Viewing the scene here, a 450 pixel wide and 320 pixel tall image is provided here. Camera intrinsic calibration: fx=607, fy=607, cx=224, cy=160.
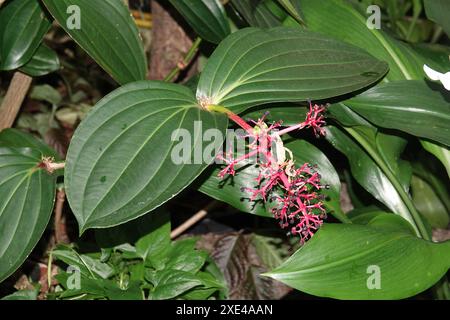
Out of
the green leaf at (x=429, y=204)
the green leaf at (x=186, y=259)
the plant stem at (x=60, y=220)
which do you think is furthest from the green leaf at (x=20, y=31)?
the green leaf at (x=429, y=204)

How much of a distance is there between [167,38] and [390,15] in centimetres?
71

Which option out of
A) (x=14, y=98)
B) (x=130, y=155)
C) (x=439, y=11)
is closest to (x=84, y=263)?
(x=130, y=155)

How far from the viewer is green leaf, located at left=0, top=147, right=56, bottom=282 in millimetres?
934

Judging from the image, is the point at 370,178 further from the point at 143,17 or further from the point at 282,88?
the point at 143,17

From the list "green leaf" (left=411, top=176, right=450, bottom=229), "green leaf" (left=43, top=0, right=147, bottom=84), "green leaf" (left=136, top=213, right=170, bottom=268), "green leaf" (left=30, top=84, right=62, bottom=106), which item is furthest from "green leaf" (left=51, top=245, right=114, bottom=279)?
"green leaf" (left=411, top=176, right=450, bottom=229)

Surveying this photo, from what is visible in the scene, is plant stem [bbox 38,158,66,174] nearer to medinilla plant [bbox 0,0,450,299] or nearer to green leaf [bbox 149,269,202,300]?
medinilla plant [bbox 0,0,450,299]

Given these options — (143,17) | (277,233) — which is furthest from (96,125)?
(143,17)

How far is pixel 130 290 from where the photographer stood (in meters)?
1.08

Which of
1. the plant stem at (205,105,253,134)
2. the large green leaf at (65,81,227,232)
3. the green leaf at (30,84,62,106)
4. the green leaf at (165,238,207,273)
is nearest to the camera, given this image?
the large green leaf at (65,81,227,232)

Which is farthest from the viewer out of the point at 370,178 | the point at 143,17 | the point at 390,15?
the point at 143,17

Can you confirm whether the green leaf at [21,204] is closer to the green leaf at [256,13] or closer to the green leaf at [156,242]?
the green leaf at [156,242]

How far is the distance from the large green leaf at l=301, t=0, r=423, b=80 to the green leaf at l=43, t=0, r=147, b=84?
35 cm

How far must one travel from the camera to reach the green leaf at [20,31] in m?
1.21

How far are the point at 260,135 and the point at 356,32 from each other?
1.55ft
